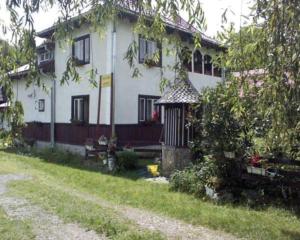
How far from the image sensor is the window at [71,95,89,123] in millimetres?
20547

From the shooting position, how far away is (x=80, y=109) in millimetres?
21125

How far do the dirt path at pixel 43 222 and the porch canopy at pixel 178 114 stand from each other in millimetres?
4907

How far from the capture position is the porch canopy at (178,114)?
1347 cm

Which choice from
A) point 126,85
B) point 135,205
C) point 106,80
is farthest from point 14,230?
point 126,85

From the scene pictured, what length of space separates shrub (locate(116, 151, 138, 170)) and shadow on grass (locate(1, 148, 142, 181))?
26cm

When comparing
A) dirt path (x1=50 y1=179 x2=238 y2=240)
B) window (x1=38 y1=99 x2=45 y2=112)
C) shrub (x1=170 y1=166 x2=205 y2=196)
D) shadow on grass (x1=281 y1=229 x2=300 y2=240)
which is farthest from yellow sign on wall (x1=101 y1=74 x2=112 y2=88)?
shadow on grass (x1=281 y1=229 x2=300 y2=240)

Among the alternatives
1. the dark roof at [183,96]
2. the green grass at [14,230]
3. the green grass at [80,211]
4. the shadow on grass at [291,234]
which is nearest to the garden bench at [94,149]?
the dark roof at [183,96]

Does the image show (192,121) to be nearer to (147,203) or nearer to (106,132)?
(147,203)

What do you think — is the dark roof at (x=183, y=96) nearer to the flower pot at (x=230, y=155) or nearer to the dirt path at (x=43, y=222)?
the flower pot at (x=230, y=155)

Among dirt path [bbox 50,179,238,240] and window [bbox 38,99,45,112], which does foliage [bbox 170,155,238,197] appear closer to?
dirt path [bbox 50,179,238,240]

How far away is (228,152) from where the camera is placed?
10.6 meters

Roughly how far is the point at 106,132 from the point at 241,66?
13.9 meters

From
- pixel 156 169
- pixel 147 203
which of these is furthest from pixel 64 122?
pixel 147 203

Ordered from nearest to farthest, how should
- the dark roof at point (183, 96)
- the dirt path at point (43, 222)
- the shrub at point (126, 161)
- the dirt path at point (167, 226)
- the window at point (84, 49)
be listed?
the dirt path at point (43, 222) < the dirt path at point (167, 226) < the dark roof at point (183, 96) < the shrub at point (126, 161) < the window at point (84, 49)
